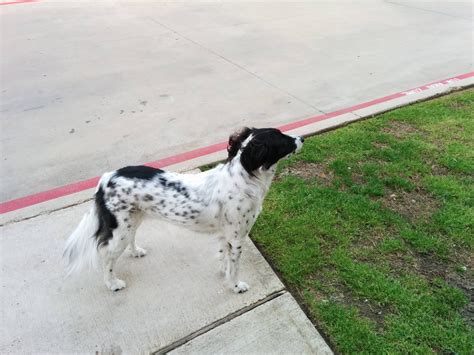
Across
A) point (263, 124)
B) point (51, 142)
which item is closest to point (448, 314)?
point (263, 124)

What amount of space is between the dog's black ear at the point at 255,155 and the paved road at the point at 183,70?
224 centimetres

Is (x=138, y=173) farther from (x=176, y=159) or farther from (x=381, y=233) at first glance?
(x=381, y=233)

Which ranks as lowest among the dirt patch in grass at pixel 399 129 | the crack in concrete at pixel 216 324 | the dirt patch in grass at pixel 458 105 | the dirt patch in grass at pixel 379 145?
the crack in concrete at pixel 216 324

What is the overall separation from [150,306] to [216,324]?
0.52 m

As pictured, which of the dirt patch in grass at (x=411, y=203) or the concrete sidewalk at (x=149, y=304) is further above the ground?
the dirt patch in grass at (x=411, y=203)

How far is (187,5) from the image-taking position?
1124cm

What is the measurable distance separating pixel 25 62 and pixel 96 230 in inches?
233

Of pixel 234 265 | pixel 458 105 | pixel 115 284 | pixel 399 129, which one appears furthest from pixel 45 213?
pixel 458 105

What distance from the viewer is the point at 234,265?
2943 mm

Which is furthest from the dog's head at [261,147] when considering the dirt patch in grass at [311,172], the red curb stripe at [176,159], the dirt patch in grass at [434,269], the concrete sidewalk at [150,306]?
the red curb stripe at [176,159]

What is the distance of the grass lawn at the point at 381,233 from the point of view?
2762mm

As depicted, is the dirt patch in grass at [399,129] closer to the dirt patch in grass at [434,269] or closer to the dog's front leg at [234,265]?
the dirt patch in grass at [434,269]

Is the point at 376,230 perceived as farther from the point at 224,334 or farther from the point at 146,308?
the point at 146,308

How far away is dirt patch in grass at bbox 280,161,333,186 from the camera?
14.0ft
